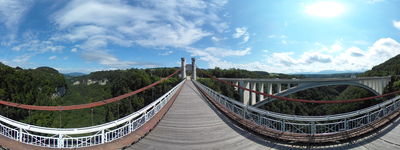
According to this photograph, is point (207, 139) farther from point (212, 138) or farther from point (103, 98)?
point (103, 98)

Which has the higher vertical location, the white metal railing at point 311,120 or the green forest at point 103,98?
the white metal railing at point 311,120

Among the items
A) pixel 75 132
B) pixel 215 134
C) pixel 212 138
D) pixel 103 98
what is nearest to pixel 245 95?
pixel 215 134

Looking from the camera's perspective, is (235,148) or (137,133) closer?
(235,148)

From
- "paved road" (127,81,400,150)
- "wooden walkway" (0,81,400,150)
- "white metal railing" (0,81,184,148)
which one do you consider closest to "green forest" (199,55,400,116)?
"paved road" (127,81,400,150)

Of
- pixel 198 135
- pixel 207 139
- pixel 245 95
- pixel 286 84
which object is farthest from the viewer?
pixel 286 84

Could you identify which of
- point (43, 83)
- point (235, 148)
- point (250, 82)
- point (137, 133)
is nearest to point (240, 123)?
point (235, 148)

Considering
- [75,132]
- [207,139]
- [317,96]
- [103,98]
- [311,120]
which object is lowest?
[317,96]

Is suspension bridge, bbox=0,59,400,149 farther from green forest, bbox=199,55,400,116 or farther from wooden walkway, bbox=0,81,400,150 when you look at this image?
green forest, bbox=199,55,400,116

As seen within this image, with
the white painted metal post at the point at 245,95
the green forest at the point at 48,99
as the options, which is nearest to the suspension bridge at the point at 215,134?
the green forest at the point at 48,99

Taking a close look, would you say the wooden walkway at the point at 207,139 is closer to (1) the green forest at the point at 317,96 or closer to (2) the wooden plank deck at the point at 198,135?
(2) the wooden plank deck at the point at 198,135

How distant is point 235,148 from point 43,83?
142 feet

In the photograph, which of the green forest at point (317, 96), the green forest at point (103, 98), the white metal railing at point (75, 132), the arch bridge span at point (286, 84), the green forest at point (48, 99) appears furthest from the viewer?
the green forest at point (317, 96)

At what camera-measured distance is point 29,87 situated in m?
26.9

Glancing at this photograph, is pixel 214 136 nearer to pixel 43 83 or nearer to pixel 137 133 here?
pixel 137 133
